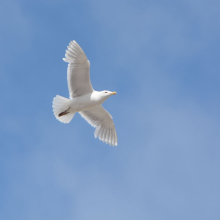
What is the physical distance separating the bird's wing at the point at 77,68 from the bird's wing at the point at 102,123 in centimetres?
151

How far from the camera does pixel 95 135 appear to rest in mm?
19672

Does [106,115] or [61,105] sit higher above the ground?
[106,115]

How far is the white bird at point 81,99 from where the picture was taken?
56.7ft

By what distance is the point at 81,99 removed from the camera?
1791 cm

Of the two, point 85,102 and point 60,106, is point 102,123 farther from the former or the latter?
point 60,106

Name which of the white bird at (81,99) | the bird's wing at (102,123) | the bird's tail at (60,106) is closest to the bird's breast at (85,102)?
the white bird at (81,99)

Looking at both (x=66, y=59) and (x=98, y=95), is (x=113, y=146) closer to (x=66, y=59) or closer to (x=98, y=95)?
(x=98, y=95)

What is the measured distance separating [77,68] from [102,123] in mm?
3252

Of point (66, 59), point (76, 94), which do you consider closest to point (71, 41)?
point (66, 59)

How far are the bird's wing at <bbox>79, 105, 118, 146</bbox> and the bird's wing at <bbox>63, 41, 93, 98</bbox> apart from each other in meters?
1.51

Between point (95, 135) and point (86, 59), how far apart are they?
3889 millimetres

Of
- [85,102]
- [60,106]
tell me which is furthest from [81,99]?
[60,106]

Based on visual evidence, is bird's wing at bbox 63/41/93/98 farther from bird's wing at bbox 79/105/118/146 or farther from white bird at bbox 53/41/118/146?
bird's wing at bbox 79/105/118/146

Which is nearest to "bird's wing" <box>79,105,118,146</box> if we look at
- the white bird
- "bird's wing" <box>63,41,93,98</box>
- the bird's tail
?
the white bird
